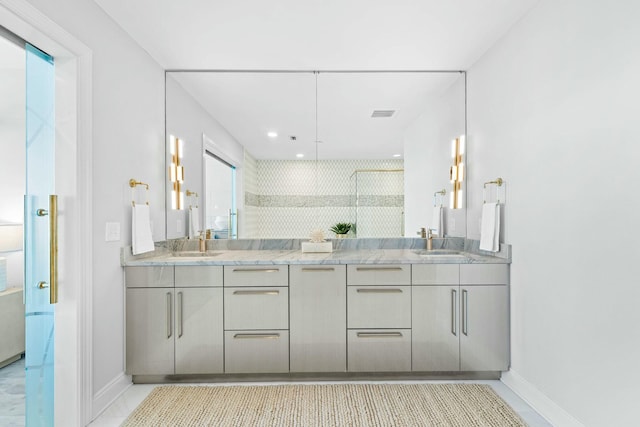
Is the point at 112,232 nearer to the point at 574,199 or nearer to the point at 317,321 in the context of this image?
the point at 317,321

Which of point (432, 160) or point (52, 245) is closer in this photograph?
point (52, 245)

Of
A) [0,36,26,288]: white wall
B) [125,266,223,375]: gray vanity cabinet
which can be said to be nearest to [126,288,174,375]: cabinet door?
[125,266,223,375]: gray vanity cabinet

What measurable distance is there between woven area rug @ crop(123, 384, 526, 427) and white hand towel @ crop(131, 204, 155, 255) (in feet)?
3.13

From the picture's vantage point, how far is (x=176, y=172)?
2969 millimetres

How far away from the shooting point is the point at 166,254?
9.38 feet

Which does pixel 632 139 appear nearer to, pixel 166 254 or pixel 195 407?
pixel 195 407

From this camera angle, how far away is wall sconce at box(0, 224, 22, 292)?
9.39ft

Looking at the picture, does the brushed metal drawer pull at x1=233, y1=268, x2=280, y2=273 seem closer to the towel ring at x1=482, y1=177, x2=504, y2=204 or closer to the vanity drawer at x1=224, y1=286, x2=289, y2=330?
the vanity drawer at x1=224, y1=286, x2=289, y2=330

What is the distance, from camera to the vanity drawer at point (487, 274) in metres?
2.43

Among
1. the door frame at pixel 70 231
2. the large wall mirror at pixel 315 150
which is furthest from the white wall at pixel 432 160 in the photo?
the door frame at pixel 70 231

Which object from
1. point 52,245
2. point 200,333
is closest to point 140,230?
point 52,245

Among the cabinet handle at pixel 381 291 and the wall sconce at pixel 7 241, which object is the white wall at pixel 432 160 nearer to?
the cabinet handle at pixel 381 291

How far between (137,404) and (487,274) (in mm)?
2407

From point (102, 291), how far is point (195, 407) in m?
0.90
